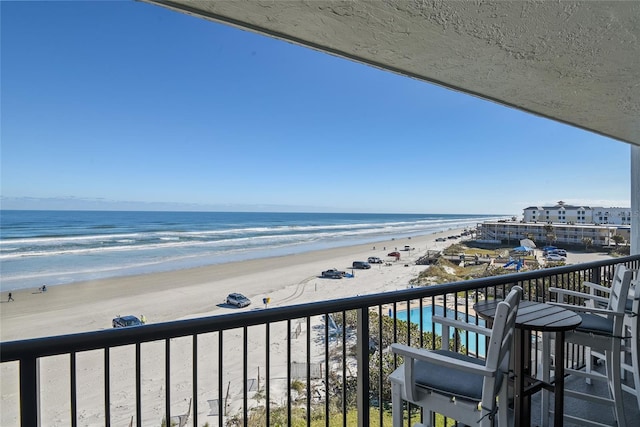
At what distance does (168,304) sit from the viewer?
1234cm

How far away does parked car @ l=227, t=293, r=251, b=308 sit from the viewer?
12305 mm

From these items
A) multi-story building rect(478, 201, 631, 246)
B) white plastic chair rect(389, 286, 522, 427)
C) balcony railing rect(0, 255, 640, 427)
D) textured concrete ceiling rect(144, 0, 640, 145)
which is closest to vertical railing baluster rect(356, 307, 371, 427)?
balcony railing rect(0, 255, 640, 427)

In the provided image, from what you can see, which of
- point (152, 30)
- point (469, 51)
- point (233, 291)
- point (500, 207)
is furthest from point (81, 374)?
point (500, 207)

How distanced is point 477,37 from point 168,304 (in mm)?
12975

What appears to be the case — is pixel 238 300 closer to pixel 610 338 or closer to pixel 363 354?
pixel 363 354

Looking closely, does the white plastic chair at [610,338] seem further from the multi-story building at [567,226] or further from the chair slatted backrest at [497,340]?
the multi-story building at [567,226]

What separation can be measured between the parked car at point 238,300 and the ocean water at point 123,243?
6539 mm

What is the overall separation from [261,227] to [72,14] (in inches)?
878

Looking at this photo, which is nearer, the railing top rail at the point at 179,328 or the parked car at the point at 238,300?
the railing top rail at the point at 179,328

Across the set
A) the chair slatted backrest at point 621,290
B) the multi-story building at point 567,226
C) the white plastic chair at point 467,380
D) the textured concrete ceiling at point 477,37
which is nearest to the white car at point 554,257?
the multi-story building at point 567,226

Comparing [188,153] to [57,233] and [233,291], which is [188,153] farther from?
[233,291]

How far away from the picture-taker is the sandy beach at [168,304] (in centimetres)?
678

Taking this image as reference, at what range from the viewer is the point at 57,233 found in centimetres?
2508

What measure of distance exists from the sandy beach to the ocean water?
203 cm
